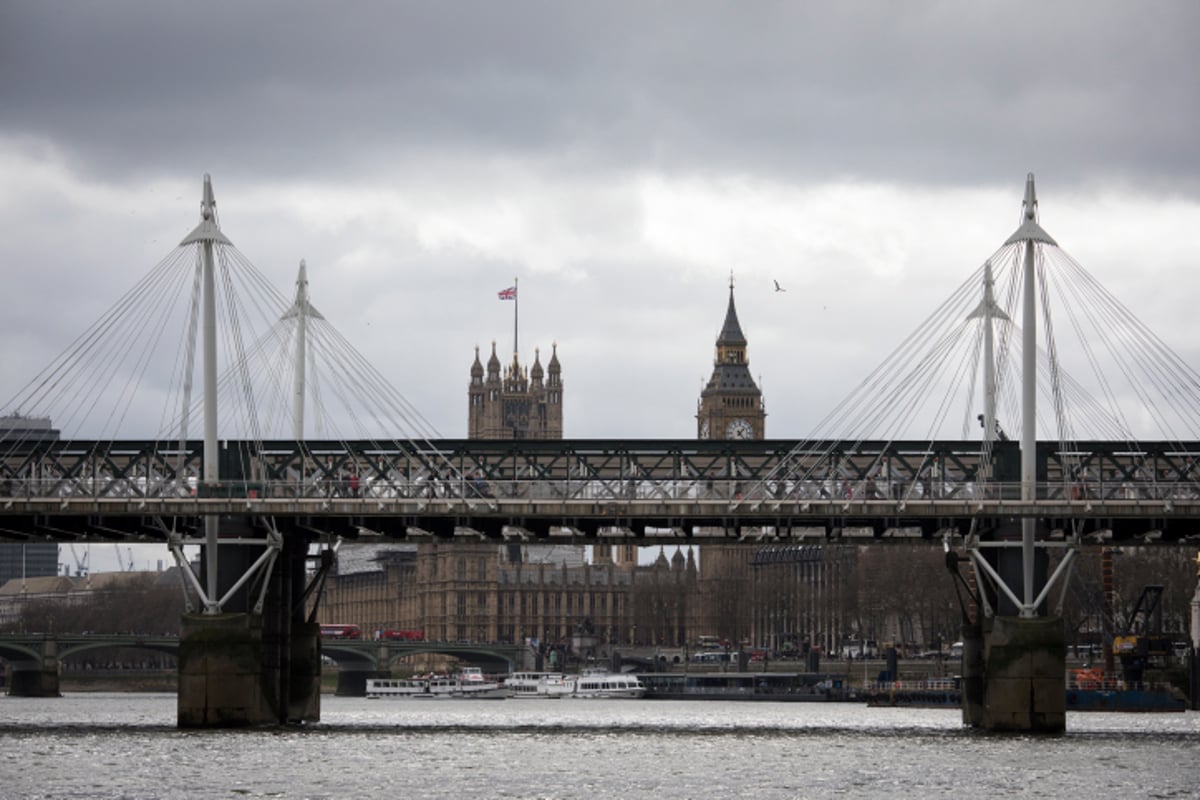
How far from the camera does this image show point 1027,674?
314 feet

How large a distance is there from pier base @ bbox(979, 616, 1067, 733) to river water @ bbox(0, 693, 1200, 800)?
1517 mm

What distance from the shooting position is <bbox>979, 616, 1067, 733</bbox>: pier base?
95.7 m

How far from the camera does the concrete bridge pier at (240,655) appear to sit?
3839 inches

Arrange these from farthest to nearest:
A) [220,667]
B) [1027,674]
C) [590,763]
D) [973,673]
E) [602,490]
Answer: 1. [973,673]
2. [602,490]
3. [220,667]
4. [1027,674]
5. [590,763]

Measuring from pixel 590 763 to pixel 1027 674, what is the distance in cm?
1975

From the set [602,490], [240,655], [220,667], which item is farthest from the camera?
[602,490]

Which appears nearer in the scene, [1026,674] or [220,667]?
[1026,674]

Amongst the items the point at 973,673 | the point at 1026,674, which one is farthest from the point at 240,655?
the point at 973,673

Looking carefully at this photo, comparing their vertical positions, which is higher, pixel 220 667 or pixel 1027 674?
pixel 220 667

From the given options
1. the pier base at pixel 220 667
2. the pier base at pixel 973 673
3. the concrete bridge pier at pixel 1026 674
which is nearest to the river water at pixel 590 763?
the pier base at pixel 973 673

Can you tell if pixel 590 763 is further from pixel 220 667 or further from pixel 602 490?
pixel 602 490

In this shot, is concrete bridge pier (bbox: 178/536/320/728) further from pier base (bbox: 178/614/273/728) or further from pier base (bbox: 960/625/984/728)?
pier base (bbox: 960/625/984/728)

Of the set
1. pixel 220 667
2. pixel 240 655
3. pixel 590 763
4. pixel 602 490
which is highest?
pixel 602 490

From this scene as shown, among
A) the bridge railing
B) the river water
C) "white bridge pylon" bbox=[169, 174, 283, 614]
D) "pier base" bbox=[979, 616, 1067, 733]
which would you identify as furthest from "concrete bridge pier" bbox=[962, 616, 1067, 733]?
"white bridge pylon" bbox=[169, 174, 283, 614]
